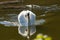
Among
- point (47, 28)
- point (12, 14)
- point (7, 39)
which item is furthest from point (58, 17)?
point (7, 39)

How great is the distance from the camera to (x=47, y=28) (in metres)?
2.74

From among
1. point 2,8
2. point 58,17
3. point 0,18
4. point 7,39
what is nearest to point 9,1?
point 2,8

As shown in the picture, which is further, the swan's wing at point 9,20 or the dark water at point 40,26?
the swan's wing at point 9,20

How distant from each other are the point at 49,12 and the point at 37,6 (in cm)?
24

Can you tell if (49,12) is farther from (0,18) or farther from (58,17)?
(0,18)

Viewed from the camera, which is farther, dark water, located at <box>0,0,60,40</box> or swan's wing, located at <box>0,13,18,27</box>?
swan's wing, located at <box>0,13,18,27</box>

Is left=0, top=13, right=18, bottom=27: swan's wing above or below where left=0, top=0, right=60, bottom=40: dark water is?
above

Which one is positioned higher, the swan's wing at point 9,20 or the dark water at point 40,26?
the swan's wing at point 9,20

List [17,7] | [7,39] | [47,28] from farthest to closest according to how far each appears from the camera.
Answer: [17,7]
[47,28]
[7,39]

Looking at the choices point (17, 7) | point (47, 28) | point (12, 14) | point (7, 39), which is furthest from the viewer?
point (17, 7)

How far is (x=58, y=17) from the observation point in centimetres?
306

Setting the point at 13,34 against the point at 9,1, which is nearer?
the point at 13,34

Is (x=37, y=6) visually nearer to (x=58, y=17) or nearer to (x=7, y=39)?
(x=58, y=17)

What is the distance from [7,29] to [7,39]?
177 millimetres
